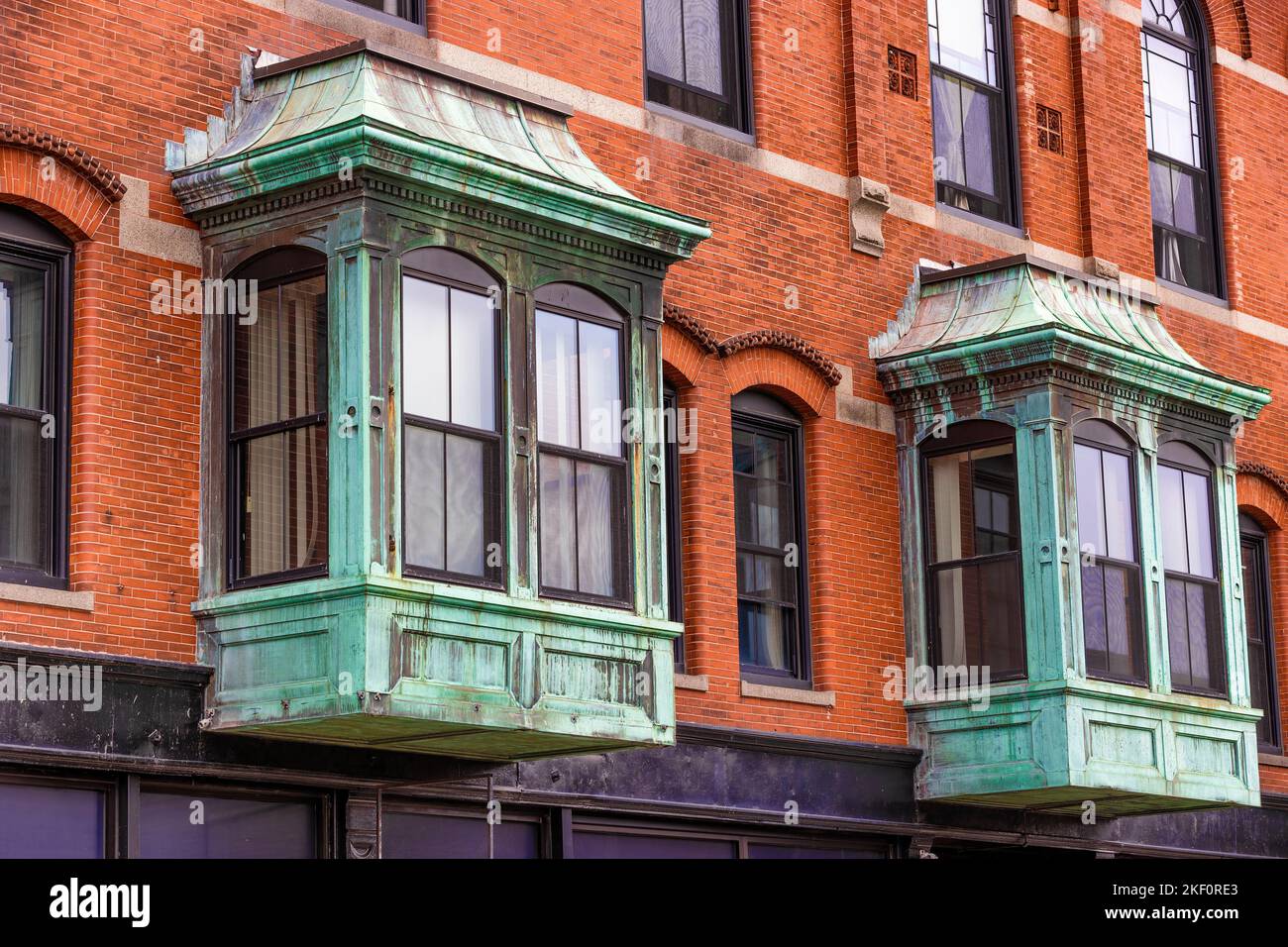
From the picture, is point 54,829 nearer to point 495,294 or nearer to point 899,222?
point 495,294

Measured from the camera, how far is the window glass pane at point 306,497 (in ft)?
44.1

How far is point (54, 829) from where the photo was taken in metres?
12.8

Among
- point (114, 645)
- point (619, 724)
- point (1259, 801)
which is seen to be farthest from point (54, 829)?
point (1259, 801)

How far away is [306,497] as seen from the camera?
13.5 meters

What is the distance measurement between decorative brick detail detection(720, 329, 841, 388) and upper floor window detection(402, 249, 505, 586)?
11.4ft

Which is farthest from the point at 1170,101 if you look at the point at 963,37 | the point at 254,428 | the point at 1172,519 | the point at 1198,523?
the point at 254,428

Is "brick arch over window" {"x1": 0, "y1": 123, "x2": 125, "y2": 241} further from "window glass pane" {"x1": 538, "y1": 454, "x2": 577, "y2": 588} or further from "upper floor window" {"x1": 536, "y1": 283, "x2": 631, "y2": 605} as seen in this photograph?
"window glass pane" {"x1": 538, "y1": 454, "x2": 577, "y2": 588}

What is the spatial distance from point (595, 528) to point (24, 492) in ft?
11.1

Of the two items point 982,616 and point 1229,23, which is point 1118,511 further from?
point 1229,23

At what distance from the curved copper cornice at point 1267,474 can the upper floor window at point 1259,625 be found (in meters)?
0.39

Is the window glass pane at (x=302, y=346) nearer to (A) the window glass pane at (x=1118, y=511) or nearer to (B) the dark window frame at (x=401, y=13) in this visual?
(B) the dark window frame at (x=401, y=13)

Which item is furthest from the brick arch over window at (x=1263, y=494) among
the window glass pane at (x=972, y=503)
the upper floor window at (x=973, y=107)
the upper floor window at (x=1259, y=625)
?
the window glass pane at (x=972, y=503)

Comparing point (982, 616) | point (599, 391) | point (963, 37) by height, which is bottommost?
point (982, 616)

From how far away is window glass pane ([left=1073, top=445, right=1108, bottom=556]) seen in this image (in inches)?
692
